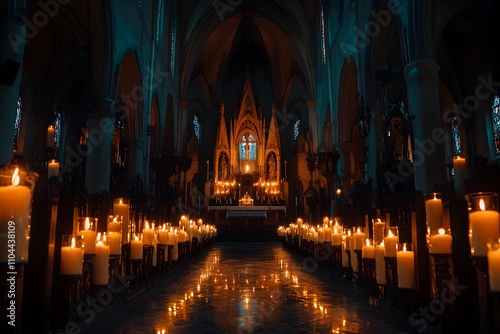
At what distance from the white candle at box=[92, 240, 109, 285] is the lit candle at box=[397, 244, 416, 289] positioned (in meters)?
2.72

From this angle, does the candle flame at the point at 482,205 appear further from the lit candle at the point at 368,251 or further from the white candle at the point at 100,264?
the white candle at the point at 100,264

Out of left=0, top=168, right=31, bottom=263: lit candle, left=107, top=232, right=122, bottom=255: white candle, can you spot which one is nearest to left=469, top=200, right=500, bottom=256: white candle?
left=0, top=168, right=31, bottom=263: lit candle

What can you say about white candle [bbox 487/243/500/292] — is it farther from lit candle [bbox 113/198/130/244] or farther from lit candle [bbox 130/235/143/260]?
lit candle [bbox 113/198/130/244]

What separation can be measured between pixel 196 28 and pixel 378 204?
21.6 meters

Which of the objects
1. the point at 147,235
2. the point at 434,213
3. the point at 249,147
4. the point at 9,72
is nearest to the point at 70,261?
the point at 147,235

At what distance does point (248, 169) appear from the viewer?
91.3ft

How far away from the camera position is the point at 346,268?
6.06 metres

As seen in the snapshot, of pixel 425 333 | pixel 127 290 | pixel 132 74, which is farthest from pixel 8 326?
pixel 132 74

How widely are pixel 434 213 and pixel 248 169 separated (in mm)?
24666

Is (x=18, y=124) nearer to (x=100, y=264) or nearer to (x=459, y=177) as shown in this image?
(x=100, y=264)

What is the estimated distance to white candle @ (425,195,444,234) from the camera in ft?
10.5

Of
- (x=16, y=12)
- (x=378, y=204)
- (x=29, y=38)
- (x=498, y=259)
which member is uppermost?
(x=29, y=38)

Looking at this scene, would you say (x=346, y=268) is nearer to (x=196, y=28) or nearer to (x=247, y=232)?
(x=247, y=232)

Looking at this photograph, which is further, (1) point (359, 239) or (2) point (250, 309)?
(1) point (359, 239)
